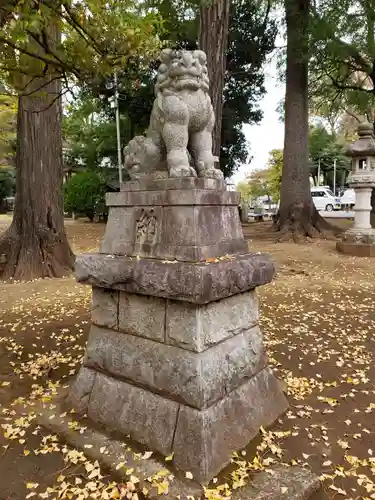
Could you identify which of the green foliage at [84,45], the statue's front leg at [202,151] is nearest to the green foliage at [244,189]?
the green foliage at [84,45]

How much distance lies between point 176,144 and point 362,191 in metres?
8.85

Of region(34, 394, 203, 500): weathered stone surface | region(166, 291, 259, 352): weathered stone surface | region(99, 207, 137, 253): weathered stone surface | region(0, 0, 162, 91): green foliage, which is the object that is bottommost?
region(34, 394, 203, 500): weathered stone surface

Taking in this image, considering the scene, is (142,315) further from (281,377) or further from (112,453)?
(281,377)

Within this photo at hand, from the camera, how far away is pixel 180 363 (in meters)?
2.31

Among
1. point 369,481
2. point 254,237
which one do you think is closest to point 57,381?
point 369,481

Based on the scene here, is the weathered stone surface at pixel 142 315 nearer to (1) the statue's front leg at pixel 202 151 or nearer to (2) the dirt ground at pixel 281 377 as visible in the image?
(2) the dirt ground at pixel 281 377

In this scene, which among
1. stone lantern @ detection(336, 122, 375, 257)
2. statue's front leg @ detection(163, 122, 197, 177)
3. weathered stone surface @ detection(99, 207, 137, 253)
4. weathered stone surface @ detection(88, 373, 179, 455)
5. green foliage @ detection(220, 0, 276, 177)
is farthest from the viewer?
green foliage @ detection(220, 0, 276, 177)

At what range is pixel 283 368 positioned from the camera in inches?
143

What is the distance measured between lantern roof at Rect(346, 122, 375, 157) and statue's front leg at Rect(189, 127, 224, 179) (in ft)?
27.5

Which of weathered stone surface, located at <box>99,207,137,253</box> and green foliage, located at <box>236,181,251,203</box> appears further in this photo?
green foliage, located at <box>236,181,251,203</box>

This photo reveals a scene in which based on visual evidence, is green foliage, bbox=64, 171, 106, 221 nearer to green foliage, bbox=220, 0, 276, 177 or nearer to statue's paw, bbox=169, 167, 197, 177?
green foliage, bbox=220, 0, 276, 177

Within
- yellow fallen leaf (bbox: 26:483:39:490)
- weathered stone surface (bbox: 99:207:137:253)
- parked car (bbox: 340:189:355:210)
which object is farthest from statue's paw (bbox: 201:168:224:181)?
parked car (bbox: 340:189:355:210)

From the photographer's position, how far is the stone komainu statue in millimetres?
2492

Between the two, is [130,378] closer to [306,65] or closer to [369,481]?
[369,481]
